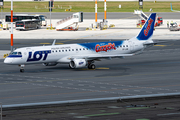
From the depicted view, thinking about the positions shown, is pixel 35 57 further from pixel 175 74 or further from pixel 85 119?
pixel 85 119

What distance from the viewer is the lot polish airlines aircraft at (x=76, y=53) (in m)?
56.4

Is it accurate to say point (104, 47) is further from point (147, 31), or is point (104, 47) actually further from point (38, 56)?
point (38, 56)

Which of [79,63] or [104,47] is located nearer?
[79,63]

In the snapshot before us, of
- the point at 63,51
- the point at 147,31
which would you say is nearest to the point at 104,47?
the point at 63,51

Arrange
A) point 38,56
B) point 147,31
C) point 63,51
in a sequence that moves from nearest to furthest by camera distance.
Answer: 1. point 38,56
2. point 63,51
3. point 147,31

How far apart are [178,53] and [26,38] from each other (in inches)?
2034

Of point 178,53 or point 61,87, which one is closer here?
point 61,87

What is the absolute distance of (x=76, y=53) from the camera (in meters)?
60.4

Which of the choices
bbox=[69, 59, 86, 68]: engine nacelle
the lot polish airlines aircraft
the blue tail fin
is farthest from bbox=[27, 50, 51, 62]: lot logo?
the blue tail fin

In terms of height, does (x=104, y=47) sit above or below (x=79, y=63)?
above

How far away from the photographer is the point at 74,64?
5859cm

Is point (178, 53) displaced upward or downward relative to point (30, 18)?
downward

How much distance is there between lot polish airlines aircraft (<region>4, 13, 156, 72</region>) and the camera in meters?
56.4

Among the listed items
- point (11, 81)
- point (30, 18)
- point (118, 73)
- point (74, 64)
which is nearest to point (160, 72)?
point (118, 73)
